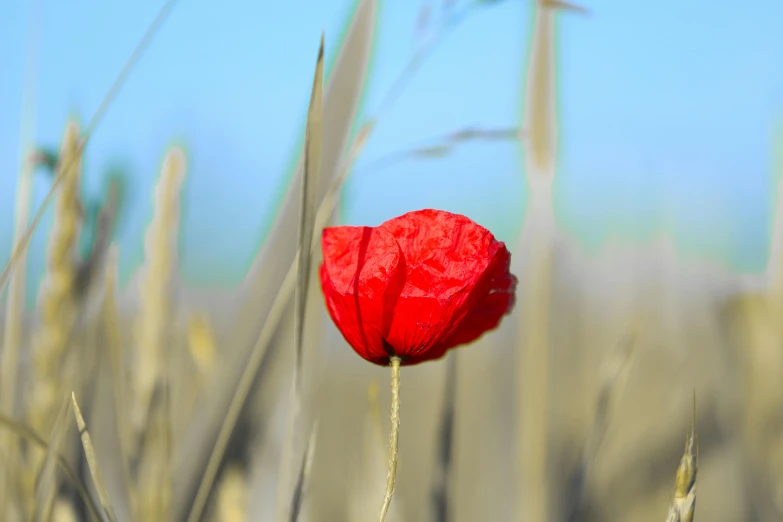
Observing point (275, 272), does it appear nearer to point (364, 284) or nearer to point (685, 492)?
point (364, 284)

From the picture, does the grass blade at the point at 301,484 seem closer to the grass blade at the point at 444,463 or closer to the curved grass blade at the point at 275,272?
the curved grass blade at the point at 275,272

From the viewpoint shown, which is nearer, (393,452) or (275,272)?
(393,452)

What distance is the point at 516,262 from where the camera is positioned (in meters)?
0.50

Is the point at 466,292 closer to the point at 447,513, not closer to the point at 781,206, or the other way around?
the point at 447,513

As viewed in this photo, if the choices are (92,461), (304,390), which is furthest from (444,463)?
(92,461)

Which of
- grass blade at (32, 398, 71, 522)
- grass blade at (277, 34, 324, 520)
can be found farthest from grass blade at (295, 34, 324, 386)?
grass blade at (32, 398, 71, 522)

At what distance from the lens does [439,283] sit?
0.83 ft

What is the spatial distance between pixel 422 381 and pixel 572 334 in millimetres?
175

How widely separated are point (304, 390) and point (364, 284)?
10cm

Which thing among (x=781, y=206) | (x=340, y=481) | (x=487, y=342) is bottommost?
(x=340, y=481)

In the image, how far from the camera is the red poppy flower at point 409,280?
253 mm

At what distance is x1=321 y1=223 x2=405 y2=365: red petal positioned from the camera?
10.0 inches

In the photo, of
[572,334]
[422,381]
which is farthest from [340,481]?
[572,334]

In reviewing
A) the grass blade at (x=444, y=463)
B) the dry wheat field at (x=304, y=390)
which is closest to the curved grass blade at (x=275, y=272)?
the dry wheat field at (x=304, y=390)
